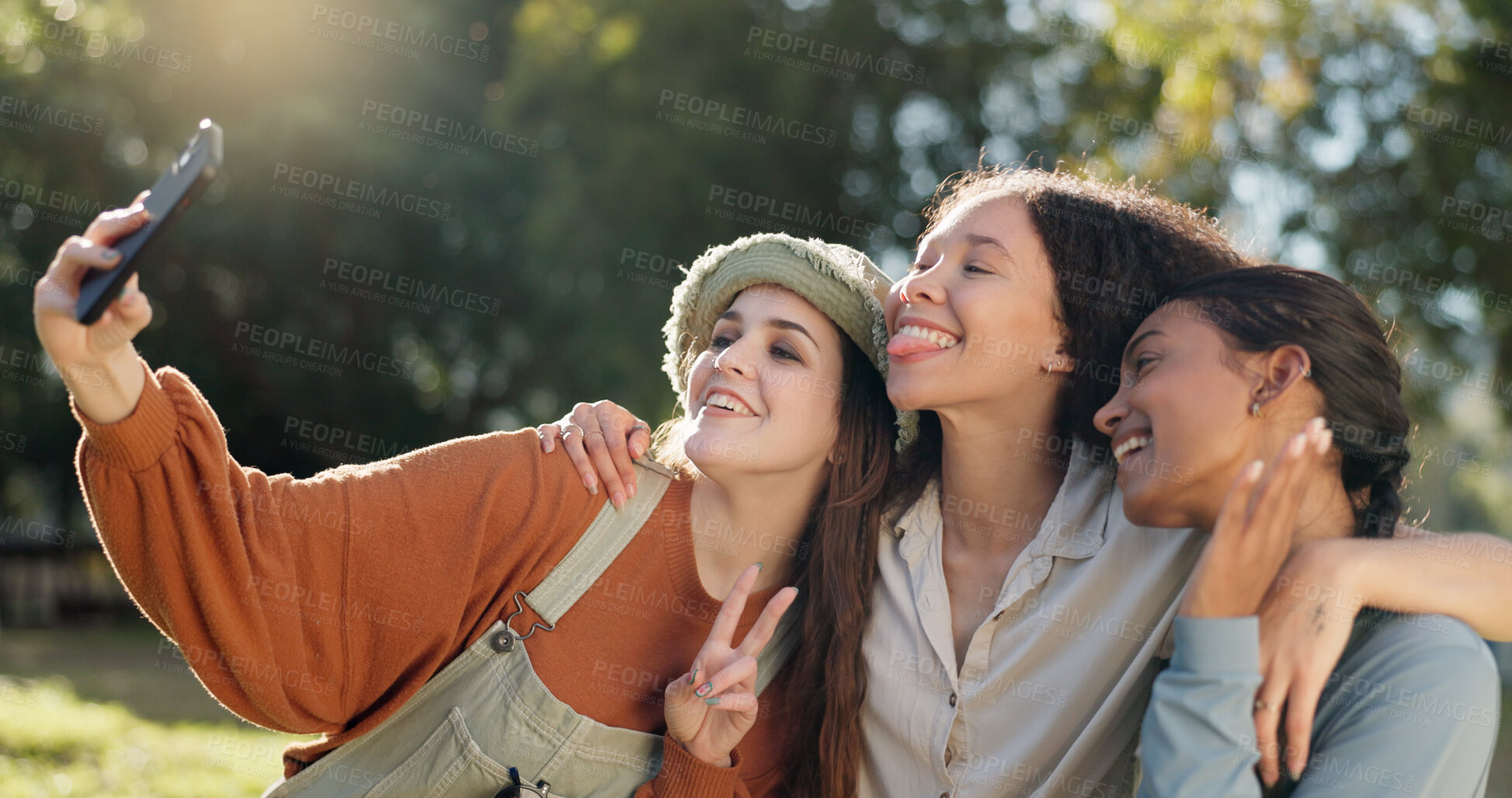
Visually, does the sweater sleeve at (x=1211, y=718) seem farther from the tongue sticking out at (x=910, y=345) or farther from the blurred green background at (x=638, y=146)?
the blurred green background at (x=638, y=146)

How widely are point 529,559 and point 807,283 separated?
1.15 m

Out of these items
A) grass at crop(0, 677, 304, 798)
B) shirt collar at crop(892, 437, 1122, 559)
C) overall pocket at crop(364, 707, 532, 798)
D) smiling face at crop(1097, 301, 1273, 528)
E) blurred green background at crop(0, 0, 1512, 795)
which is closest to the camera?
smiling face at crop(1097, 301, 1273, 528)

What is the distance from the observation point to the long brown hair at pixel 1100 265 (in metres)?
3.36

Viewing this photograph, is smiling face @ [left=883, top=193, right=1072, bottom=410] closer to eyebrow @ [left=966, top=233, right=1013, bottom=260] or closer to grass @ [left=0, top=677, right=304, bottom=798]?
eyebrow @ [left=966, top=233, right=1013, bottom=260]

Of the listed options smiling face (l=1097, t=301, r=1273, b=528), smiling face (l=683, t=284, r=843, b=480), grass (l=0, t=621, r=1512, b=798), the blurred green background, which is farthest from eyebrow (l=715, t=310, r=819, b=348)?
the blurred green background

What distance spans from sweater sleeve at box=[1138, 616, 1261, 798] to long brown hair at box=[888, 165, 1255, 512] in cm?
113

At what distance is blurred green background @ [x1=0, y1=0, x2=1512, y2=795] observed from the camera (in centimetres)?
1304

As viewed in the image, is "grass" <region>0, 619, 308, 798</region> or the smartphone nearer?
the smartphone

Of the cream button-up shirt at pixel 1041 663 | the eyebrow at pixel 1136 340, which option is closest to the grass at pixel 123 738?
the cream button-up shirt at pixel 1041 663

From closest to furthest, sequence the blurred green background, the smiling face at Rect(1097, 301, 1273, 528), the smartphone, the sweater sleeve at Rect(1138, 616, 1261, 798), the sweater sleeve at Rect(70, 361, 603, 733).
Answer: the smartphone → the sweater sleeve at Rect(1138, 616, 1261, 798) → the sweater sleeve at Rect(70, 361, 603, 733) → the smiling face at Rect(1097, 301, 1273, 528) → the blurred green background

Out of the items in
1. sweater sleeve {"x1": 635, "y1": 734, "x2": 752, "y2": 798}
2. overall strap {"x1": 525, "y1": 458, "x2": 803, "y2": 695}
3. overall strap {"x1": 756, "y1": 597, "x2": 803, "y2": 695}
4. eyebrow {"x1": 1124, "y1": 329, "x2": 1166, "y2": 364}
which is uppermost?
eyebrow {"x1": 1124, "y1": 329, "x2": 1166, "y2": 364}

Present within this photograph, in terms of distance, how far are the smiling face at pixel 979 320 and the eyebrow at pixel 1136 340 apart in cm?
35

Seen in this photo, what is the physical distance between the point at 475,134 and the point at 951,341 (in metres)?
14.0

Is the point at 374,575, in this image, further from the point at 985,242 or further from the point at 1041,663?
the point at 985,242
